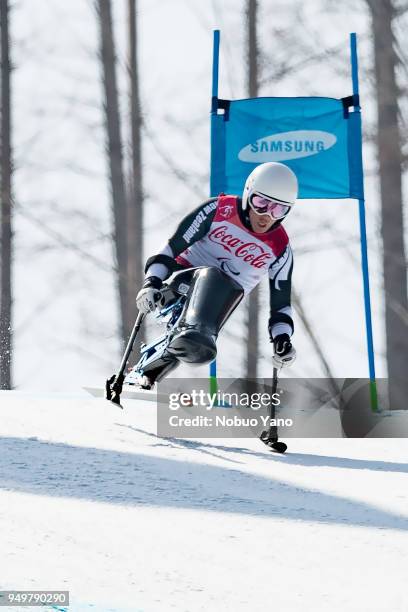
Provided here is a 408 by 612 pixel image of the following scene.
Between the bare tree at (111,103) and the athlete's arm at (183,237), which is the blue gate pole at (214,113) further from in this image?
the bare tree at (111,103)

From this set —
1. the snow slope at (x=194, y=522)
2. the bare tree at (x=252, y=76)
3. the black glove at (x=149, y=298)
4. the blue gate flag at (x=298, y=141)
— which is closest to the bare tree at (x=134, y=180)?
the bare tree at (x=252, y=76)

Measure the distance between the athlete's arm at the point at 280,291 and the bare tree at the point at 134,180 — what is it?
7.88m

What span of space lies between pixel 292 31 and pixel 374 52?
5.20 feet

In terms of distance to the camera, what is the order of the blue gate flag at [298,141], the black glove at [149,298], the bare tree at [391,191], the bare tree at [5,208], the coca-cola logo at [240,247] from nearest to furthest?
the black glove at [149,298] < the coca-cola logo at [240,247] < the blue gate flag at [298,141] < the bare tree at [391,191] < the bare tree at [5,208]

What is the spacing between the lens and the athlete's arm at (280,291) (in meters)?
5.77

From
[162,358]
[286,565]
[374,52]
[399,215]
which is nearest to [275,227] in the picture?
[162,358]

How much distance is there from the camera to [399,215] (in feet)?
37.9

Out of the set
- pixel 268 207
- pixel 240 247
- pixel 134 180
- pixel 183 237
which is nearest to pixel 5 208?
pixel 134 180

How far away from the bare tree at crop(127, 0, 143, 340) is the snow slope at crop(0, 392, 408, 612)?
817cm

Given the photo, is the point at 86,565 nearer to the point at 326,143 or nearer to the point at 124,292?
the point at 326,143

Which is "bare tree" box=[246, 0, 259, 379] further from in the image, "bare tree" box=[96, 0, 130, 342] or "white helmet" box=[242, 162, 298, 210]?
"white helmet" box=[242, 162, 298, 210]

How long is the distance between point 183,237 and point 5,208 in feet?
28.9

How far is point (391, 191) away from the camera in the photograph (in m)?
11.6

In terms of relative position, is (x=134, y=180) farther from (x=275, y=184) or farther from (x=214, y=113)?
(x=275, y=184)
